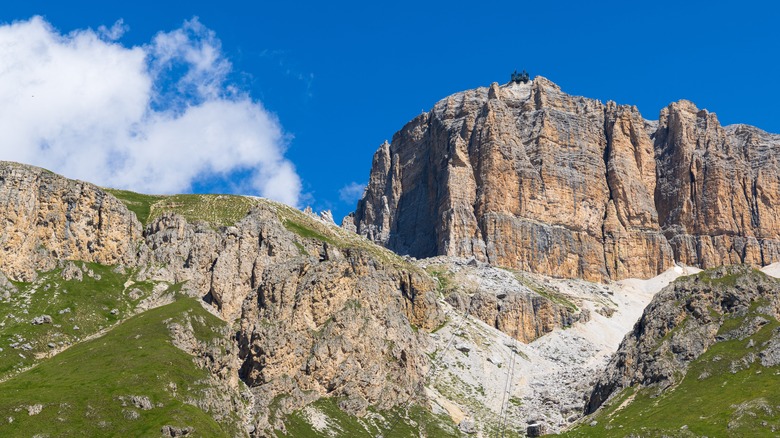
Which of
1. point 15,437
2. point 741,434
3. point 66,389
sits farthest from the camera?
point 66,389

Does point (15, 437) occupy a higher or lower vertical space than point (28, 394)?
lower

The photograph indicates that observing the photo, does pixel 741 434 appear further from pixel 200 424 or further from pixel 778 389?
pixel 200 424

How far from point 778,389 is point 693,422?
68.5ft

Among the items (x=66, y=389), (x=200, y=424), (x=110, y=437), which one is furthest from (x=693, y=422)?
(x=66, y=389)

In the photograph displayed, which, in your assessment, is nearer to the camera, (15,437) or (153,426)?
(15,437)

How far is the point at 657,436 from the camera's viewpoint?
198 m

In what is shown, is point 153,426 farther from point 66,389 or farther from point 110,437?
point 66,389

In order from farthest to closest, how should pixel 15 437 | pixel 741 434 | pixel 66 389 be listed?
pixel 66 389, pixel 741 434, pixel 15 437

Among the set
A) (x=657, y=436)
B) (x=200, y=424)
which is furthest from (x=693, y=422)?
(x=200, y=424)

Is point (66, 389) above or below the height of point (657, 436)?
above

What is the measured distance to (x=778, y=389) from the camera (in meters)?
200

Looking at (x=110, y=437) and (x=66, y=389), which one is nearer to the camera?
(x=110, y=437)

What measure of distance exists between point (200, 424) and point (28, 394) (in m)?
37.8

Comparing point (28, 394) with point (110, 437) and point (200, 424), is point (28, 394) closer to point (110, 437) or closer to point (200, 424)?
point (110, 437)
